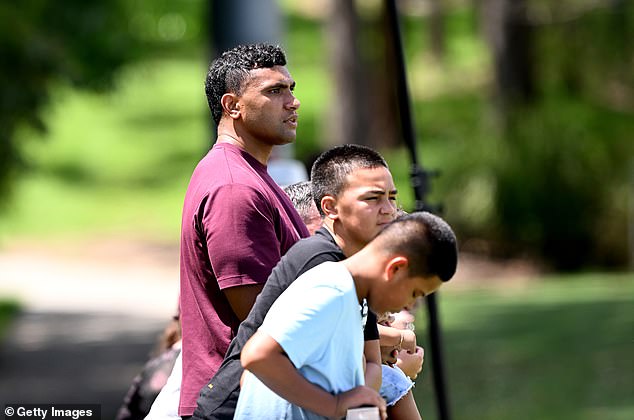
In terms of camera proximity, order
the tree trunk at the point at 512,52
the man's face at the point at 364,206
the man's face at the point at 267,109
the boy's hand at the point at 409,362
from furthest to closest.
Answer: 1. the tree trunk at the point at 512,52
2. the boy's hand at the point at 409,362
3. the man's face at the point at 267,109
4. the man's face at the point at 364,206

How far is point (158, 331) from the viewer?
1761 cm

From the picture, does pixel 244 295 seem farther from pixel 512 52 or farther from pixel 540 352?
pixel 512 52

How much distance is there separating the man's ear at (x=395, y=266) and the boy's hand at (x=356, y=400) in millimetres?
323

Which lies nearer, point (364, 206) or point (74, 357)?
point (364, 206)

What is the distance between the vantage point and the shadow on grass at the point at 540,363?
12062mm

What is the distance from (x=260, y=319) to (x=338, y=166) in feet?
1.84

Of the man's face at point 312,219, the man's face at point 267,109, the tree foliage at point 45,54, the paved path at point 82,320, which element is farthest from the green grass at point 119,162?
the man's face at point 267,109

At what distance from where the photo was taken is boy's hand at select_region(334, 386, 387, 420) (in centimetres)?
376

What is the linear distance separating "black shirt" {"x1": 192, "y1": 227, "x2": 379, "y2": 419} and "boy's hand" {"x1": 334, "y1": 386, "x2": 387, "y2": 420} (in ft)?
0.92

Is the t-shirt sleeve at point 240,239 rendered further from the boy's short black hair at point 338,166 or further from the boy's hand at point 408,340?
the boy's hand at point 408,340

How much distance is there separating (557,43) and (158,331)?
14905 millimetres

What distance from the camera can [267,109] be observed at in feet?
14.6

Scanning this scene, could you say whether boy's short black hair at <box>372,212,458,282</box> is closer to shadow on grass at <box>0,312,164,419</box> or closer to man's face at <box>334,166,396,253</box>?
man's face at <box>334,166,396,253</box>

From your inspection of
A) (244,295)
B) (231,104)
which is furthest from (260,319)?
(231,104)
